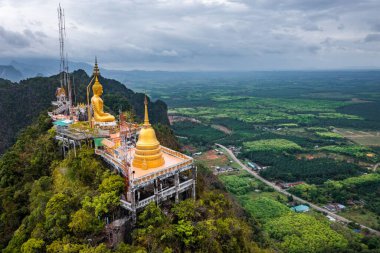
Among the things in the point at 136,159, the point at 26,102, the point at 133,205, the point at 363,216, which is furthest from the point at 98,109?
the point at 26,102

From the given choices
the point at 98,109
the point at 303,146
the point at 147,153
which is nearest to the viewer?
the point at 147,153

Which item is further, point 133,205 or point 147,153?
point 147,153

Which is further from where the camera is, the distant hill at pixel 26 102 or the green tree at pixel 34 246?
the distant hill at pixel 26 102

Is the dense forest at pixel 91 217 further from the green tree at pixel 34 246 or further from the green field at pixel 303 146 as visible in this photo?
the green field at pixel 303 146

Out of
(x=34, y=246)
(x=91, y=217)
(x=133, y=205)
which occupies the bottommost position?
(x=34, y=246)

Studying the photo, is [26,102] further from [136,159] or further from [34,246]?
[34,246]

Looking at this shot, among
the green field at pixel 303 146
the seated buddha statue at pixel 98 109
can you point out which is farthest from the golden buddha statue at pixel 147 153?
the green field at pixel 303 146

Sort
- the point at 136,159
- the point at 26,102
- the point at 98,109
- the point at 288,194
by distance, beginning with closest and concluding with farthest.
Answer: the point at 136,159 → the point at 98,109 → the point at 288,194 → the point at 26,102

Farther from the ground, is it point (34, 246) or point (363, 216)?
point (34, 246)

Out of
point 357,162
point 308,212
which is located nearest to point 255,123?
point 357,162
